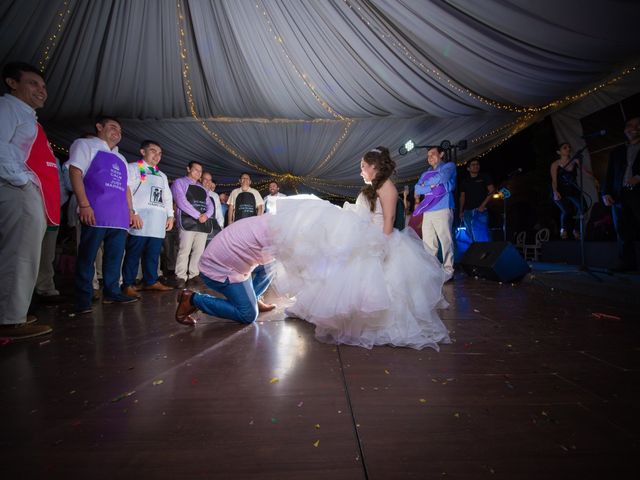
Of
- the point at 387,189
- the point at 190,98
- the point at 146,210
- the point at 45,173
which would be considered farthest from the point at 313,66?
the point at 45,173

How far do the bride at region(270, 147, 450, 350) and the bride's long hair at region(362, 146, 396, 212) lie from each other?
279 mm

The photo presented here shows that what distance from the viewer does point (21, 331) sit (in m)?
1.68

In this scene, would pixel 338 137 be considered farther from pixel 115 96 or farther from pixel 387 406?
pixel 387 406

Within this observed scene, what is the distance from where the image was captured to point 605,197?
10.7 ft

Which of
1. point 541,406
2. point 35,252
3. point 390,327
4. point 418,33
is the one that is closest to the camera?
point 541,406

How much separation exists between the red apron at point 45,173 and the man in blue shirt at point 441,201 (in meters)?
3.45

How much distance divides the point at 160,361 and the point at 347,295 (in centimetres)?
91

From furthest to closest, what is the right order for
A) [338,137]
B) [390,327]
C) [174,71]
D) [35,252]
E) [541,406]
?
1. [338,137]
2. [174,71]
3. [35,252]
4. [390,327]
5. [541,406]

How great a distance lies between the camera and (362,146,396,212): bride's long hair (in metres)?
1.95

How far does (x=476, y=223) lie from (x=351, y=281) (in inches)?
167

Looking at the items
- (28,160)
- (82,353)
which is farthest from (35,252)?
(82,353)

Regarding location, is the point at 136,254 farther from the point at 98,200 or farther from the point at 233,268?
the point at 233,268

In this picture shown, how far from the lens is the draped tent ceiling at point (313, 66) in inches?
120

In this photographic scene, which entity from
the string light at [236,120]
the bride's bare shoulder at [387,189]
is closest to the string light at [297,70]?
the string light at [236,120]
